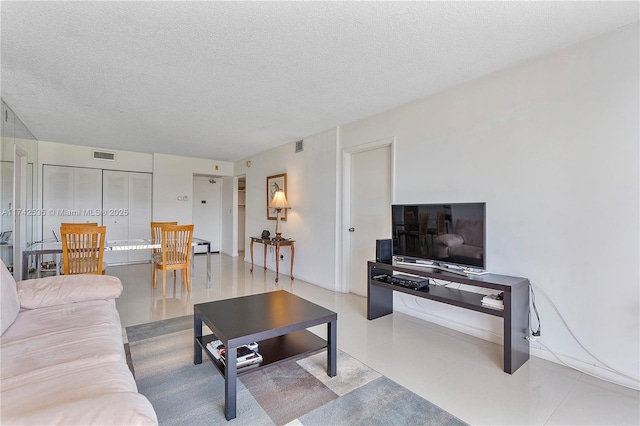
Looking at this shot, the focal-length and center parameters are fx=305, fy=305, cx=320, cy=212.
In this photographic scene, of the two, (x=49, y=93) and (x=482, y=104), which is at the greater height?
(x=49, y=93)

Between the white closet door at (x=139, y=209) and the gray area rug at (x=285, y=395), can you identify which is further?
the white closet door at (x=139, y=209)

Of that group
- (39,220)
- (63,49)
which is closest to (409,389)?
(63,49)

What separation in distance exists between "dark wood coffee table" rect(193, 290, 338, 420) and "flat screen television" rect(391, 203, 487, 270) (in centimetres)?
125

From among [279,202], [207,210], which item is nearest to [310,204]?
[279,202]

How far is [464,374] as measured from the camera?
208cm

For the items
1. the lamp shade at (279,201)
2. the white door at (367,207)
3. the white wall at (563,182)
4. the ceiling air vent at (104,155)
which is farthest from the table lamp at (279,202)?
the ceiling air vent at (104,155)

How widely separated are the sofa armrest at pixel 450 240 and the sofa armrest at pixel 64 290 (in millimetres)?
2602

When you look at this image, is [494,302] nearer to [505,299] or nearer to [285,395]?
[505,299]

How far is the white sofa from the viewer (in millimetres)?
917

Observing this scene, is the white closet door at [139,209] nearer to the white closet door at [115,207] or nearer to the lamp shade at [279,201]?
the white closet door at [115,207]

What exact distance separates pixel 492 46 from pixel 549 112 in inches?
26.6

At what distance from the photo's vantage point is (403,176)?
132 inches

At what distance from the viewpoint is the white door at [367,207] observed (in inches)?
145

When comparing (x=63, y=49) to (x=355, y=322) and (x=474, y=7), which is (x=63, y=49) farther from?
(x=355, y=322)
